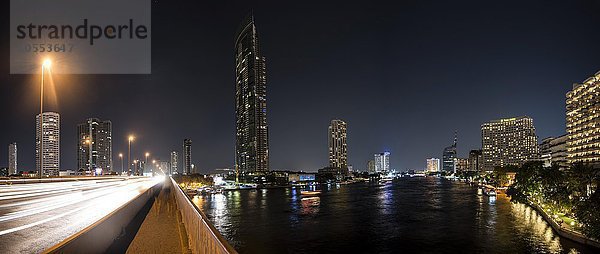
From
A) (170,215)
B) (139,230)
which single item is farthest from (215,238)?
(170,215)

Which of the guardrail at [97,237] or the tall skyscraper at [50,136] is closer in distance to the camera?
the guardrail at [97,237]

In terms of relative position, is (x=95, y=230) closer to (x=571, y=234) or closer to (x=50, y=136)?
(x=571, y=234)

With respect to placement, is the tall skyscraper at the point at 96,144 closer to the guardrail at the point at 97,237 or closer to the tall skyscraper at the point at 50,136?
the tall skyscraper at the point at 50,136

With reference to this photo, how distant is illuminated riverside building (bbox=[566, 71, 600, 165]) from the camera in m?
134

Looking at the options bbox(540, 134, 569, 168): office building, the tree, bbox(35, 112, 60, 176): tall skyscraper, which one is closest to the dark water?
the tree

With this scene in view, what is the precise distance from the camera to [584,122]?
143 meters

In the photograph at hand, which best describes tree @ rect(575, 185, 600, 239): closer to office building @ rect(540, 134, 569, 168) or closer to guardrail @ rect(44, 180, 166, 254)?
guardrail @ rect(44, 180, 166, 254)

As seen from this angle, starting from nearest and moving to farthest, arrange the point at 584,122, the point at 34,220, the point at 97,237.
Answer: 1. the point at 97,237
2. the point at 34,220
3. the point at 584,122

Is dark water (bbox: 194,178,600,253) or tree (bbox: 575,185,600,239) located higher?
tree (bbox: 575,185,600,239)

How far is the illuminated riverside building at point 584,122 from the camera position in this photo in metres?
134

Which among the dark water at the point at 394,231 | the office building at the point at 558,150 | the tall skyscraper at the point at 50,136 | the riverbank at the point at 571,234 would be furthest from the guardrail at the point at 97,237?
the office building at the point at 558,150

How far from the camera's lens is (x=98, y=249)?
1079 centimetres

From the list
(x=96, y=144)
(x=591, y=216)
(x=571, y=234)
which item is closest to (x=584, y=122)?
(x=571, y=234)

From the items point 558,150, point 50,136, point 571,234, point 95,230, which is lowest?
point 571,234
